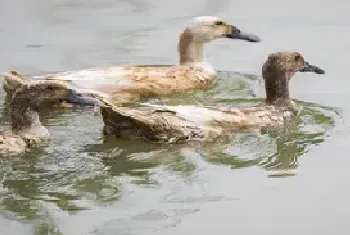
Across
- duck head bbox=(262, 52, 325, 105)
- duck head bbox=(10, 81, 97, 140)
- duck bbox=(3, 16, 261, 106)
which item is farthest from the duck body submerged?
duck bbox=(3, 16, 261, 106)

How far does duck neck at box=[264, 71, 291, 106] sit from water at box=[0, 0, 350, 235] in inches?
9.8

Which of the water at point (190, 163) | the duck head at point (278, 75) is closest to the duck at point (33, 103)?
the water at point (190, 163)

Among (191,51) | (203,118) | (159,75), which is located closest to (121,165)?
(203,118)

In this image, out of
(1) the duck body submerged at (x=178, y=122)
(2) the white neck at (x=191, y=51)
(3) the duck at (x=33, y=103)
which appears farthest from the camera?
(2) the white neck at (x=191, y=51)

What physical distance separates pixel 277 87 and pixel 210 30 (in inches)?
68.5

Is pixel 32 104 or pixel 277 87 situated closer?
pixel 32 104

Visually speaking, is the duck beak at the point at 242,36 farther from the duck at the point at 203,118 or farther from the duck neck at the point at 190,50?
the duck at the point at 203,118

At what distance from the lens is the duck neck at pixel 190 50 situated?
1120 cm

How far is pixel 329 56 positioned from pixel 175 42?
191 cm

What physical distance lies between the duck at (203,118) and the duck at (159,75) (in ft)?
2.84

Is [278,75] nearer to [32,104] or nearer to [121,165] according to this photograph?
[121,165]

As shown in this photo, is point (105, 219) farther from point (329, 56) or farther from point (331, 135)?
point (329, 56)

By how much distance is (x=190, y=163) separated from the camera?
27.2 feet

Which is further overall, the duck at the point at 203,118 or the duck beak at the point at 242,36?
the duck beak at the point at 242,36
